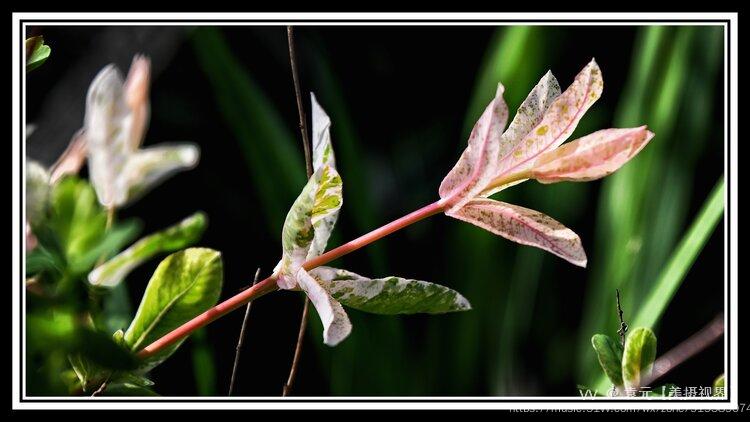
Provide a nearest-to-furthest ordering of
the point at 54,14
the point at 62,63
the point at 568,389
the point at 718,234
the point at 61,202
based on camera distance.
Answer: the point at 61,202 < the point at 54,14 < the point at 62,63 < the point at 718,234 < the point at 568,389

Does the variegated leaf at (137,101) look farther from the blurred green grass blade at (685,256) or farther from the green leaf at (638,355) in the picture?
the blurred green grass blade at (685,256)

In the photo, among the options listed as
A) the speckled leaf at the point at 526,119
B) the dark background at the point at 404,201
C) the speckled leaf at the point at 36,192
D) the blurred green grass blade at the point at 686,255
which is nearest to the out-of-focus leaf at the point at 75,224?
the speckled leaf at the point at 36,192

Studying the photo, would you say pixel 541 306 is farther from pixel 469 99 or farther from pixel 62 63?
pixel 62 63

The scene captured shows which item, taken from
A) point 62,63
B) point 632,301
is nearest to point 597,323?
point 632,301

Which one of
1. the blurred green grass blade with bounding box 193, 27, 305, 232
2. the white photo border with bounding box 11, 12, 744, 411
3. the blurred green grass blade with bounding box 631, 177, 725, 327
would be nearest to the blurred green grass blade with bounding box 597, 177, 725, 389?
the blurred green grass blade with bounding box 631, 177, 725, 327

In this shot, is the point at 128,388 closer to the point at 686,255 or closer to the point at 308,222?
the point at 308,222

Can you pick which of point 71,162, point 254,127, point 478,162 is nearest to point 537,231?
point 478,162

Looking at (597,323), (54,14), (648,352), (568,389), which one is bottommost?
(568,389)

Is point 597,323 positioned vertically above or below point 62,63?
below
